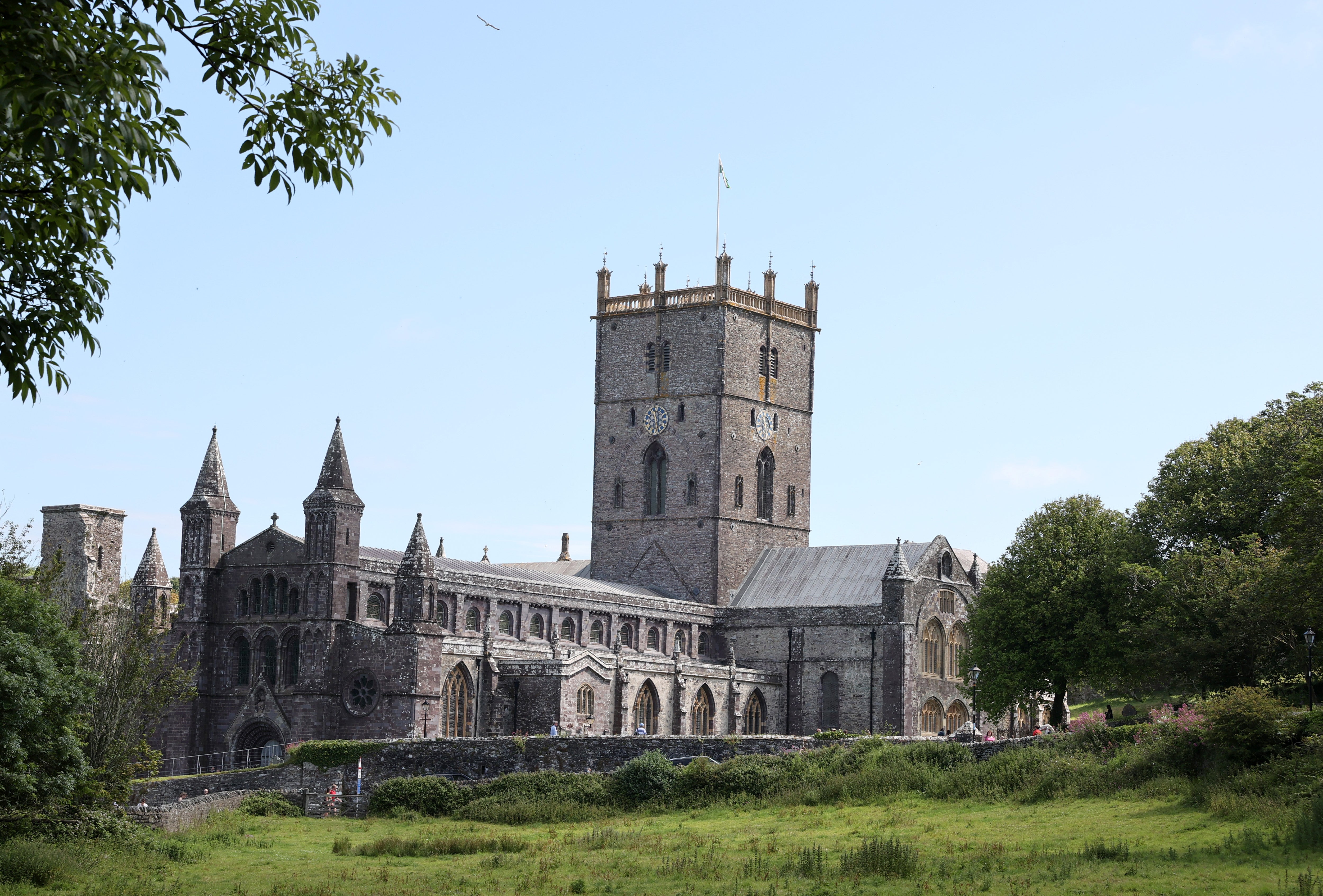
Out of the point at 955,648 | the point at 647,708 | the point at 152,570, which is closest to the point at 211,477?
the point at 152,570

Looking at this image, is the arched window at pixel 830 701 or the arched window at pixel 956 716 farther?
the arched window at pixel 956 716

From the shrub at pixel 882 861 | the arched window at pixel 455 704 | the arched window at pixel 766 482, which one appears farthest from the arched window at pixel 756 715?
the shrub at pixel 882 861

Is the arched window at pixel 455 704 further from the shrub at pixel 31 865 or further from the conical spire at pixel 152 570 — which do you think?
the shrub at pixel 31 865

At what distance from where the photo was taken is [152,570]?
6812cm

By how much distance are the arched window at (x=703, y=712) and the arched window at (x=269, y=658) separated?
65.3 ft

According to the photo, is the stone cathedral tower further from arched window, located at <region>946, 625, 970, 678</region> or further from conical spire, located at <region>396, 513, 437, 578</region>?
conical spire, located at <region>396, 513, 437, 578</region>

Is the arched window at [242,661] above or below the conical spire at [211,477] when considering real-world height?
below

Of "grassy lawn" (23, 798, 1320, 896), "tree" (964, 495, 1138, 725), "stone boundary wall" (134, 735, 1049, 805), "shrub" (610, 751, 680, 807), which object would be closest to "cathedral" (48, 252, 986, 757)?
"stone boundary wall" (134, 735, 1049, 805)

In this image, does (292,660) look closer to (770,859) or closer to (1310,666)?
(770,859)

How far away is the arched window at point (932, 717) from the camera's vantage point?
7900cm

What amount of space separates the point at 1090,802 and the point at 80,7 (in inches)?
1191

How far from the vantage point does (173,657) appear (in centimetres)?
5862

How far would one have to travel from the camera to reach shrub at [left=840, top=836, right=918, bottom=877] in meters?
28.3

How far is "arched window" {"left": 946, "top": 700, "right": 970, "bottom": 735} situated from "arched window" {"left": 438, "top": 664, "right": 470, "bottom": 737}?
27.3m
